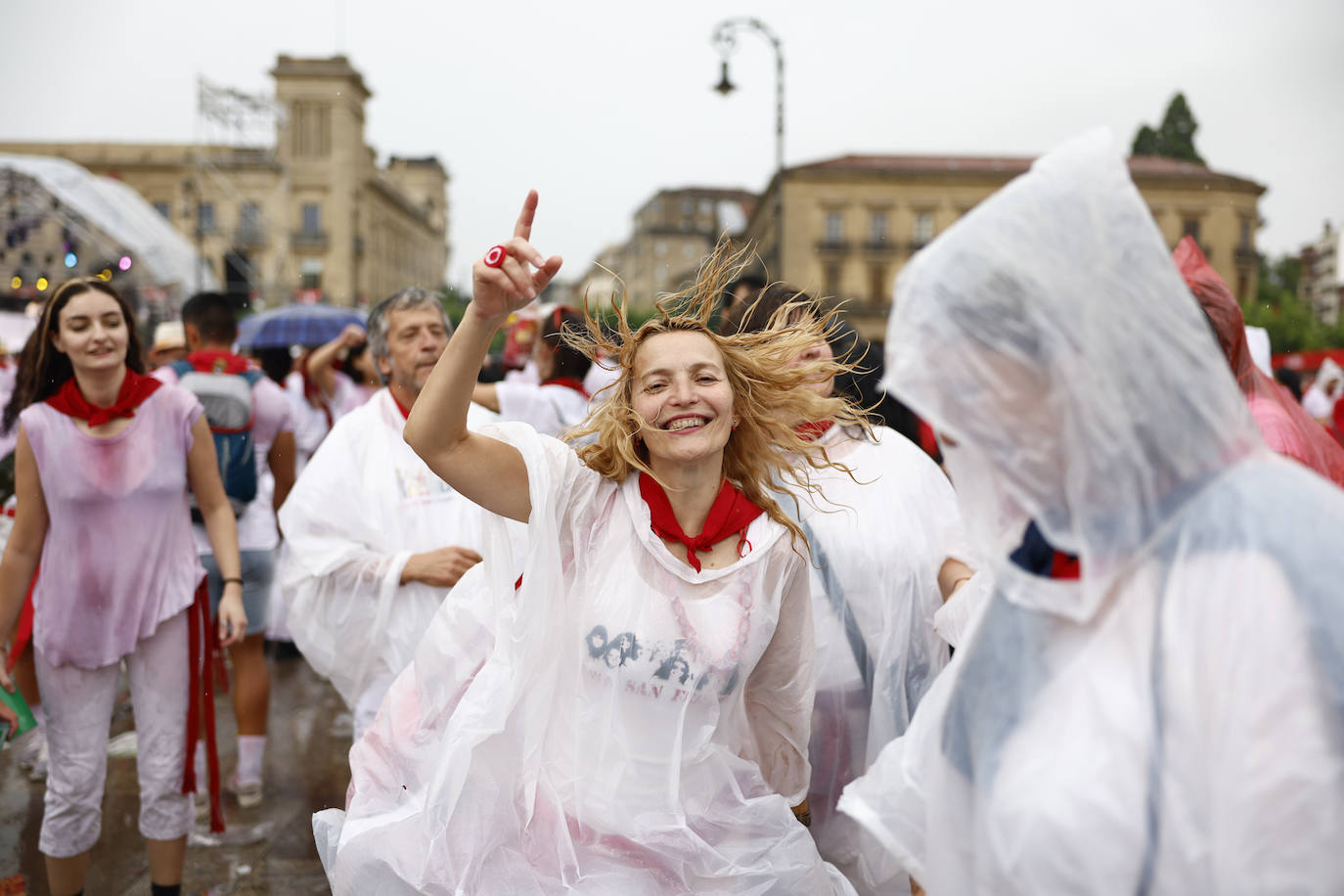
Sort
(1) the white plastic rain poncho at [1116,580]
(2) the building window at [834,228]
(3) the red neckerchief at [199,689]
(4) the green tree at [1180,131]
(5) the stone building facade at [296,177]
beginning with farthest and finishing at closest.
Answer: (2) the building window at [834,228] → (5) the stone building facade at [296,177] → (4) the green tree at [1180,131] → (3) the red neckerchief at [199,689] → (1) the white plastic rain poncho at [1116,580]

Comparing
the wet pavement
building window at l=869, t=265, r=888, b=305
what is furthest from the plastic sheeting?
building window at l=869, t=265, r=888, b=305

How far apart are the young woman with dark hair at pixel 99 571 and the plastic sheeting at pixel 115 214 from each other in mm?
13824

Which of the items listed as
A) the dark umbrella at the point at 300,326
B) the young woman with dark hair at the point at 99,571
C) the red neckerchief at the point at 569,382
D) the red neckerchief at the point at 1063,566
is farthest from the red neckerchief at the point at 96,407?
the dark umbrella at the point at 300,326

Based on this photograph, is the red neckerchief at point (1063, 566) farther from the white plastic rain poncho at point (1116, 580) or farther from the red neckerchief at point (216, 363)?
the red neckerchief at point (216, 363)

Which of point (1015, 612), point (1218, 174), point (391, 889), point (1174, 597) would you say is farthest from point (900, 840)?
point (1218, 174)

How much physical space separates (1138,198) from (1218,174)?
55.0m

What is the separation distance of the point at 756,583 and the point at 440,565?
143 centimetres

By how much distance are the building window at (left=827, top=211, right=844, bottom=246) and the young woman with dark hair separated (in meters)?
54.0

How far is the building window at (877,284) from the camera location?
5638 cm

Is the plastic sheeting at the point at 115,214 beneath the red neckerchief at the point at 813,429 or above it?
above

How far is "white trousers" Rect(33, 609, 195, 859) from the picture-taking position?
3223 millimetres

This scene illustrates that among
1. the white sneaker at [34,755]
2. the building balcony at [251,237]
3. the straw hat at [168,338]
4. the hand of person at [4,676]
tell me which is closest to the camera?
the hand of person at [4,676]

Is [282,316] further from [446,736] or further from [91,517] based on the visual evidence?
[446,736]

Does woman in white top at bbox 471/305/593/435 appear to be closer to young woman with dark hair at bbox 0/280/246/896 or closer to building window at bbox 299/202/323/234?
young woman with dark hair at bbox 0/280/246/896
